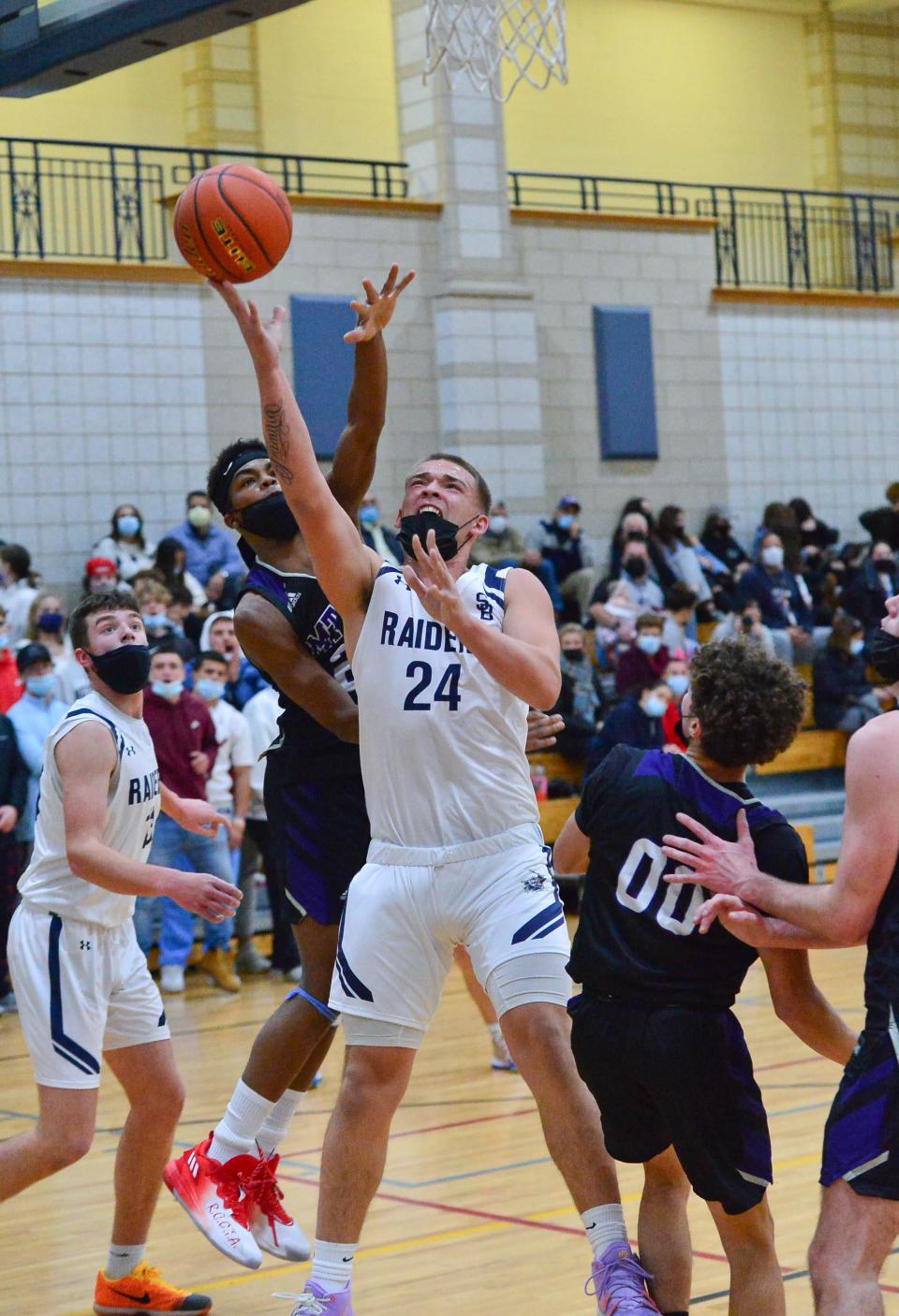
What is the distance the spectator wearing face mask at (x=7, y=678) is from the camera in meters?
10.4

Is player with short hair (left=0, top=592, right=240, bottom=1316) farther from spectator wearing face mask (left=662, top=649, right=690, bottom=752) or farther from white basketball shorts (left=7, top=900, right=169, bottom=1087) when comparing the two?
spectator wearing face mask (left=662, top=649, right=690, bottom=752)

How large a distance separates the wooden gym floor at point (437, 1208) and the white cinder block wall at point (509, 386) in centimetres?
719

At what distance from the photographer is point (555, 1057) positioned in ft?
12.4

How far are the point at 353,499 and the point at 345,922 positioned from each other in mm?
1441

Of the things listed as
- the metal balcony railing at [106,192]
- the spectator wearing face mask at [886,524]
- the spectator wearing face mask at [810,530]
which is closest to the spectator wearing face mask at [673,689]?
the spectator wearing face mask at [886,524]

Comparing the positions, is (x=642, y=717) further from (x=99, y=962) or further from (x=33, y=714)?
(x=99, y=962)

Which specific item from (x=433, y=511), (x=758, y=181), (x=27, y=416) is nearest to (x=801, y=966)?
(x=433, y=511)

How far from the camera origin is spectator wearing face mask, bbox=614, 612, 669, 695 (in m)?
12.8

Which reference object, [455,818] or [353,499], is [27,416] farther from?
[455,818]

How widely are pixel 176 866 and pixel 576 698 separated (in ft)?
12.4

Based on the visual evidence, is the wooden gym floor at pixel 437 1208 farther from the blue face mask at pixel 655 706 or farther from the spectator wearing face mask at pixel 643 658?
the spectator wearing face mask at pixel 643 658

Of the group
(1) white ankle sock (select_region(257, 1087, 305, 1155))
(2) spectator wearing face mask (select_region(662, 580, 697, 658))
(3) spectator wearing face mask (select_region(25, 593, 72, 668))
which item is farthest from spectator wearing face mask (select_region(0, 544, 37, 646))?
(1) white ankle sock (select_region(257, 1087, 305, 1155))

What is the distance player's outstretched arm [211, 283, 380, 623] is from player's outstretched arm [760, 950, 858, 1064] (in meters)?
1.28

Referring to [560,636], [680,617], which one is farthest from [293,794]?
[680,617]
